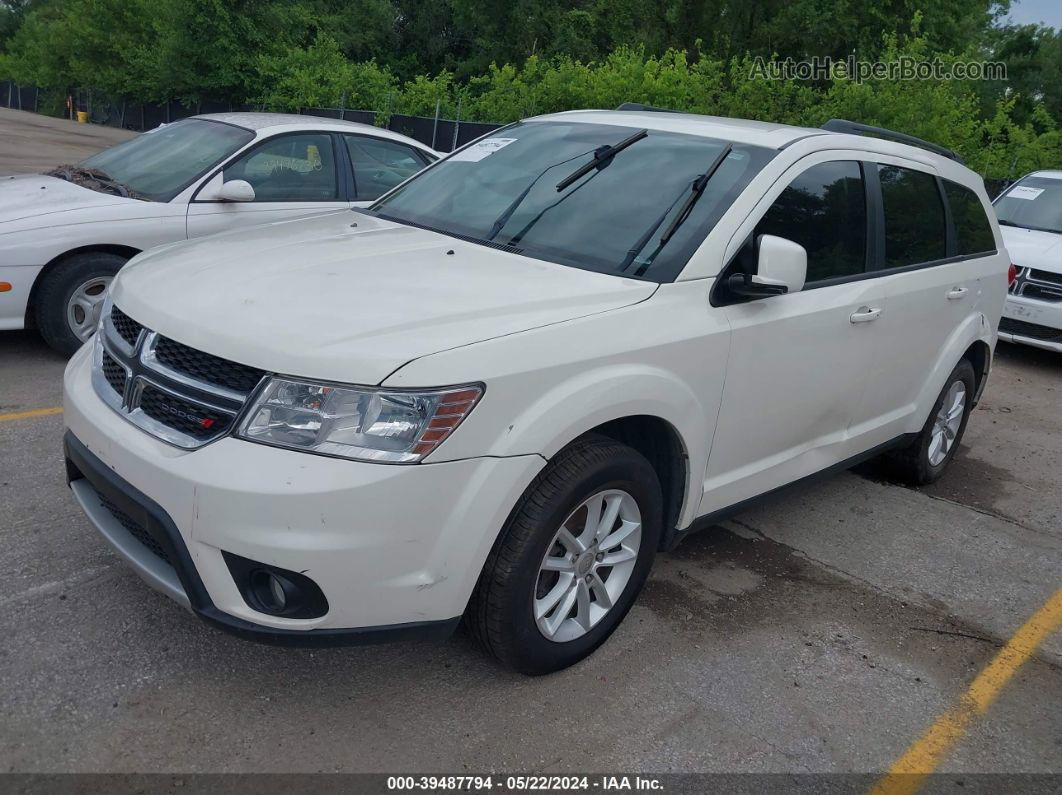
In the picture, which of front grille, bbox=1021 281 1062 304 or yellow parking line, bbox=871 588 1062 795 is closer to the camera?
yellow parking line, bbox=871 588 1062 795

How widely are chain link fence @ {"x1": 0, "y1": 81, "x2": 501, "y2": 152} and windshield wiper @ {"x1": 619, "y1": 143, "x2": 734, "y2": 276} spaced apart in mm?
13250

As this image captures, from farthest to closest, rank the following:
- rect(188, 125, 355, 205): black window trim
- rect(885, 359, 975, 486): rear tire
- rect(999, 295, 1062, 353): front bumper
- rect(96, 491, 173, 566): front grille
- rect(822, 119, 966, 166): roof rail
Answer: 1. rect(999, 295, 1062, 353): front bumper
2. rect(188, 125, 355, 205): black window trim
3. rect(885, 359, 975, 486): rear tire
4. rect(822, 119, 966, 166): roof rail
5. rect(96, 491, 173, 566): front grille

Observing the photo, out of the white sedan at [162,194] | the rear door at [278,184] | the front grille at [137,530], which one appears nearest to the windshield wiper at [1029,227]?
the white sedan at [162,194]

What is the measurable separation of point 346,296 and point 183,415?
1.93 ft

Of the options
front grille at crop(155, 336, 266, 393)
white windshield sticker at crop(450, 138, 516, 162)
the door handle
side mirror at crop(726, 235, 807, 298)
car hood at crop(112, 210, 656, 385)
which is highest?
white windshield sticker at crop(450, 138, 516, 162)

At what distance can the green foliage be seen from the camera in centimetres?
1548

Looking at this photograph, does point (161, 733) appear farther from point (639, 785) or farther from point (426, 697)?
point (639, 785)

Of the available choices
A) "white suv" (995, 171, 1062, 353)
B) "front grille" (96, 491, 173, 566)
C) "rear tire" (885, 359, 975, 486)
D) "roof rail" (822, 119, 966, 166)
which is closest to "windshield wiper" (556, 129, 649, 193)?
"roof rail" (822, 119, 966, 166)

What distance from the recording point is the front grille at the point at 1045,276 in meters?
8.47

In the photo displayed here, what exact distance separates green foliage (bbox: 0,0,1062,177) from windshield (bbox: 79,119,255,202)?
9623 millimetres

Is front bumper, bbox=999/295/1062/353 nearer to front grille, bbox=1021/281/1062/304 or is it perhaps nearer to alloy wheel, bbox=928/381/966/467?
front grille, bbox=1021/281/1062/304

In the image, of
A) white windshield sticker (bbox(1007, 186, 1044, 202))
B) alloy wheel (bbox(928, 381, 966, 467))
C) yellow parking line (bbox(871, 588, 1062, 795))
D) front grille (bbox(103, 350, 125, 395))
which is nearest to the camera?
yellow parking line (bbox(871, 588, 1062, 795))

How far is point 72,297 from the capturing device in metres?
5.72

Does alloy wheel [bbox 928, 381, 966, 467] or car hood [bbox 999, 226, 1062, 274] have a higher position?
car hood [bbox 999, 226, 1062, 274]
